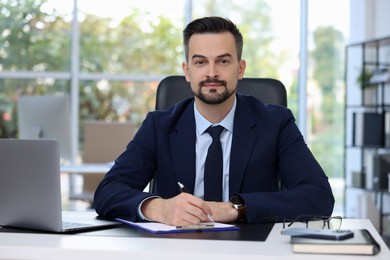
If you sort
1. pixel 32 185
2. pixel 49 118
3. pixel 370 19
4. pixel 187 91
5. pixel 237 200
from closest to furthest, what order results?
pixel 32 185
pixel 237 200
pixel 187 91
pixel 49 118
pixel 370 19

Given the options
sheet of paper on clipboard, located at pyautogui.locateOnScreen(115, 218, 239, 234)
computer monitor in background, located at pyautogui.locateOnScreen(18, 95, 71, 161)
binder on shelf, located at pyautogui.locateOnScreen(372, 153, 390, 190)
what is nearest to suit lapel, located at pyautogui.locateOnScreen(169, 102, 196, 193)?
sheet of paper on clipboard, located at pyautogui.locateOnScreen(115, 218, 239, 234)

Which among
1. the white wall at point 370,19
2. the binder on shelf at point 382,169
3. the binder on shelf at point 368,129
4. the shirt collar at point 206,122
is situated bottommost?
the binder on shelf at point 382,169

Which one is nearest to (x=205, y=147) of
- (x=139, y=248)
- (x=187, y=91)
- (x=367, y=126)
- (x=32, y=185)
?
(x=187, y=91)

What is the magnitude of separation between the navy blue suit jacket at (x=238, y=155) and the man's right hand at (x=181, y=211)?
12.4 inches

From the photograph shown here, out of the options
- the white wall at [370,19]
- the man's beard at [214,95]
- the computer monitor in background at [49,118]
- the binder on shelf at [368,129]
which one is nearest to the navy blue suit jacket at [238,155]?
the man's beard at [214,95]

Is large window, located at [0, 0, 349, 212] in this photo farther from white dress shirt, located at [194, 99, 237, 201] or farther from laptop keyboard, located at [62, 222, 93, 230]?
laptop keyboard, located at [62, 222, 93, 230]

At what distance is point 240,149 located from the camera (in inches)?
99.1

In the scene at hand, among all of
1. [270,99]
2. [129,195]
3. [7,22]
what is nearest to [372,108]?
[7,22]

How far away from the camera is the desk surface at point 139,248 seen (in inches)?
63.1

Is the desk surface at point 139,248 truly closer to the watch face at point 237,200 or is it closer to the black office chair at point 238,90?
the watch face at point 237,200

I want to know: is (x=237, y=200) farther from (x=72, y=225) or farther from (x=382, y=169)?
(x=382, y=169)

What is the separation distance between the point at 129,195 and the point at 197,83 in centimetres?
46

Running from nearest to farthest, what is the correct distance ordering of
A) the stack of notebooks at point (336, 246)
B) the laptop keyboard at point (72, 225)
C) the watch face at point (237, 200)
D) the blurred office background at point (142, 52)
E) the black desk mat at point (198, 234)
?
the stack of notebooks at point (336, 246), the black desk mat at point (198, 234), the laptop keyboard at point (72, 225), the watch face at point (237, 200), the blurred office background at point (142, 52)

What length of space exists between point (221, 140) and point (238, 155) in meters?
0.09
